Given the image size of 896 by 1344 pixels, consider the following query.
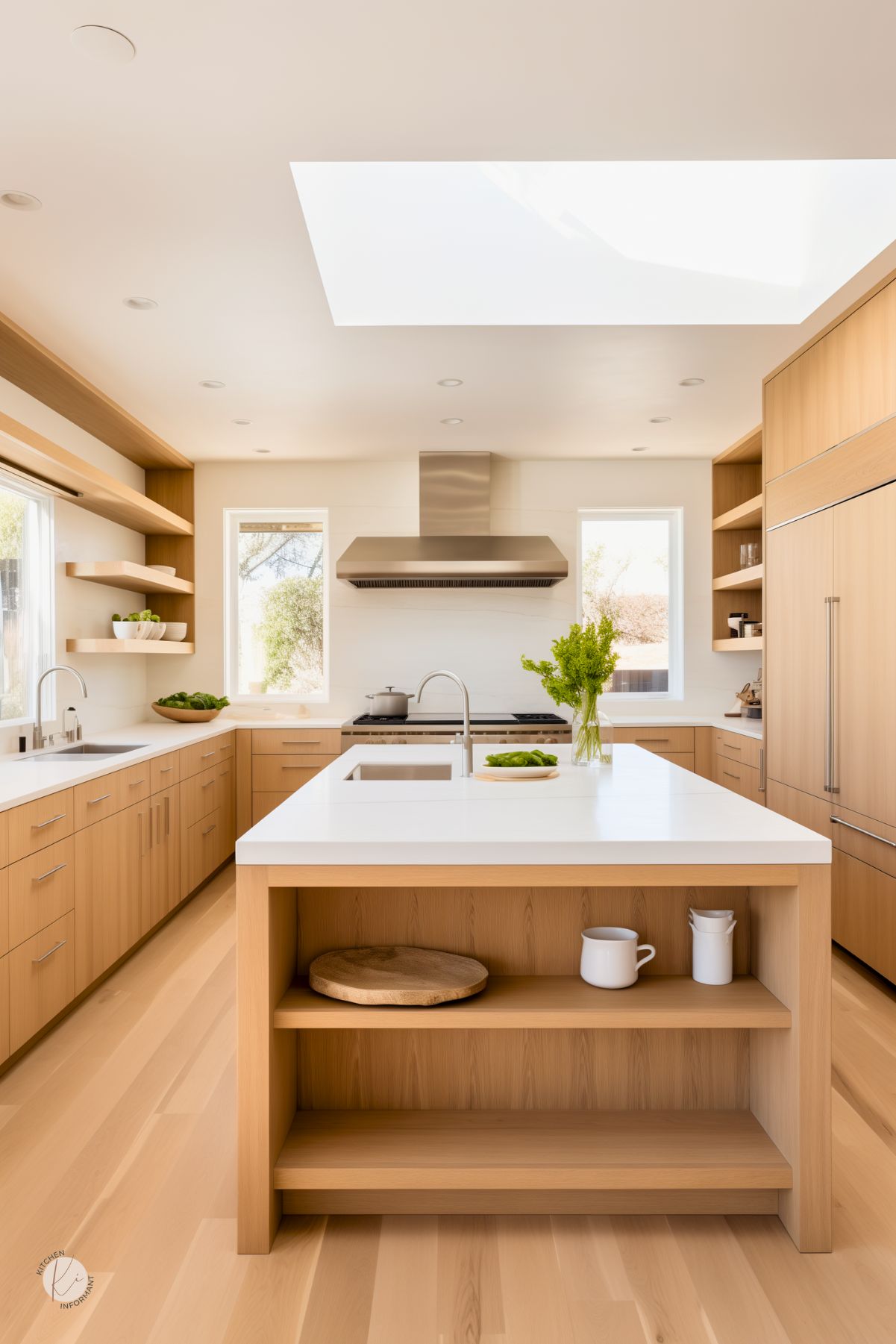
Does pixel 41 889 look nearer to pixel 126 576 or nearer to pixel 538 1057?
pixel 538 1057

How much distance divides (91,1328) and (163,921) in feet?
8.69

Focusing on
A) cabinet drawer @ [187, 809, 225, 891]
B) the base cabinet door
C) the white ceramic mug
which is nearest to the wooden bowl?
cabinet drawer @ [187, 809, 225, 891]

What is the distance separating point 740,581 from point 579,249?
2386mm

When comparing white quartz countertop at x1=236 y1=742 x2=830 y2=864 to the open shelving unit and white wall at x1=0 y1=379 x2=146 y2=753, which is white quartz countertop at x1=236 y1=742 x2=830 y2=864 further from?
the open shelving unit

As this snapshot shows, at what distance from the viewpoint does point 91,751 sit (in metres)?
4.21

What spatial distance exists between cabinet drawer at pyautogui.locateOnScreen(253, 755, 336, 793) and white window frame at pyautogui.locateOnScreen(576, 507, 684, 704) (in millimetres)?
1973

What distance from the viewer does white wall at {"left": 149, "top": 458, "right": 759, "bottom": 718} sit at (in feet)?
18.7

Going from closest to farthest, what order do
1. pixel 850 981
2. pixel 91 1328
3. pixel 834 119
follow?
pixel 91 1328 → pixel 834 119 → pixel 850 981

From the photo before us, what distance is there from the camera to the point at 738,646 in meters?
5.27

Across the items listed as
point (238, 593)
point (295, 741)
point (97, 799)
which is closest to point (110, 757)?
point (97, 799)

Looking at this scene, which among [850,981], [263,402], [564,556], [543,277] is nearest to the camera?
[850,981]

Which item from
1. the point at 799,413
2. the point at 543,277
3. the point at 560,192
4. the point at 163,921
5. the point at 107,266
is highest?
the point at 560,192

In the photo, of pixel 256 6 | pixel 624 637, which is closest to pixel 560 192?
pixel 256 6

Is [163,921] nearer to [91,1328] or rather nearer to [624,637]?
[91,1328]
